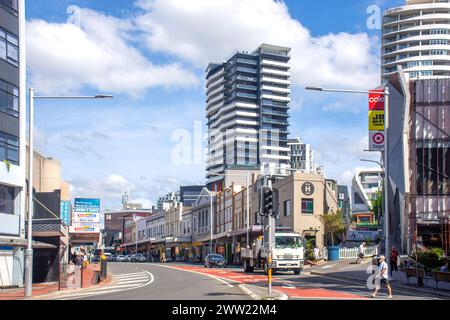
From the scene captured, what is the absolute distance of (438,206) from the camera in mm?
54781

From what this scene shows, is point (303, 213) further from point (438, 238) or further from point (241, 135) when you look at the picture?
point (241, 135)

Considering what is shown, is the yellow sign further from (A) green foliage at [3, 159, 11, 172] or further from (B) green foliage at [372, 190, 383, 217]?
(B) green foliage at [372, 190, 383, 217]

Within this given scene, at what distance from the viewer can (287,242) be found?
1570 inches

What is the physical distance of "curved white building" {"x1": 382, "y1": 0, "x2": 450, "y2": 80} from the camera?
151125mm

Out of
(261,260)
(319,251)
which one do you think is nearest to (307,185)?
(319,251)

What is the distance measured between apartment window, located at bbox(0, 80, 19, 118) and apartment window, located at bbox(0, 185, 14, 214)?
157 inches

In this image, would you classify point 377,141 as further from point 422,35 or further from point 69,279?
point 422,35

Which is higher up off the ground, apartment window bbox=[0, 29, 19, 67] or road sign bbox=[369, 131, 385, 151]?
apartment window bbox=[0, 29, 19, 67]

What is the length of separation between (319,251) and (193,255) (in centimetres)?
4170

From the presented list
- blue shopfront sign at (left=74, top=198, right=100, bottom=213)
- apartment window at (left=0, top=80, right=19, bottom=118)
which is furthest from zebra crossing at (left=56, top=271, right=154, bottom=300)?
blue shopfront sign at (left=74, top=198, right=100, bottom=213)

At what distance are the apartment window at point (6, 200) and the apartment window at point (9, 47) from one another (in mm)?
6665

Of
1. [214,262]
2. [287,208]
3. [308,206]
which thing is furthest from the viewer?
[287,208]

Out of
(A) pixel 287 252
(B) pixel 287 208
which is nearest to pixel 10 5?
(A) pixel 287 252

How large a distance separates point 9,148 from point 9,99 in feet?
8.43
